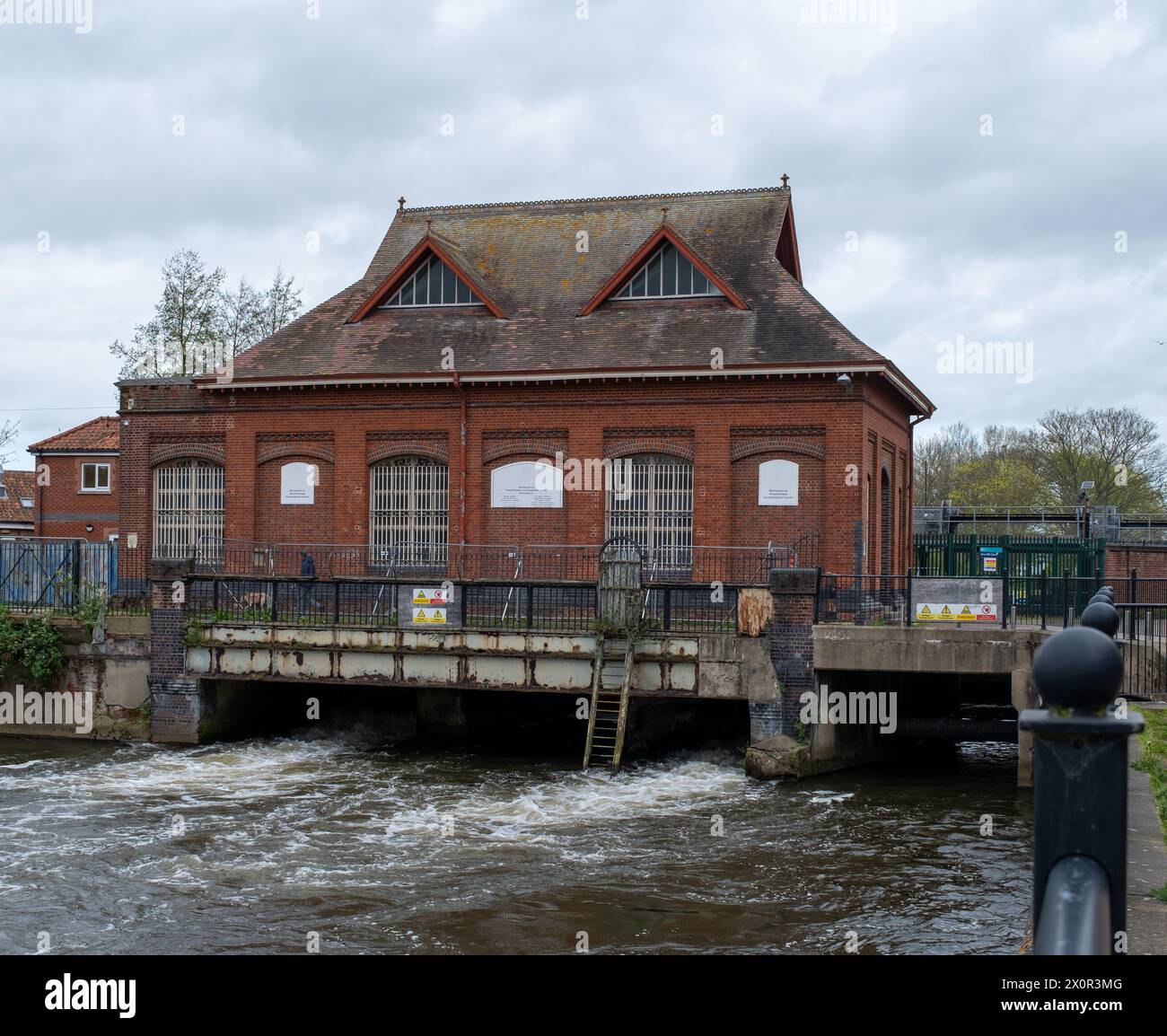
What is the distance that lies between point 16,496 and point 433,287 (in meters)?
33.1

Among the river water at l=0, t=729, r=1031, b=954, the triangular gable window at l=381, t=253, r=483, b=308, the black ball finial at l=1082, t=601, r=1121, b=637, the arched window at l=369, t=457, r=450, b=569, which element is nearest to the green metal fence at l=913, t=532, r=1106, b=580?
the river water at l=0, t=729, r=1031, b=954

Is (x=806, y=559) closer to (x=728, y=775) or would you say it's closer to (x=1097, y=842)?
(x=728, y=775)

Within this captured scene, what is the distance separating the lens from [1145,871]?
25.9 ft

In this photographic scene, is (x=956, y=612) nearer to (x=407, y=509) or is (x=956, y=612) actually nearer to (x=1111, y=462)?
(x=407, y=509)

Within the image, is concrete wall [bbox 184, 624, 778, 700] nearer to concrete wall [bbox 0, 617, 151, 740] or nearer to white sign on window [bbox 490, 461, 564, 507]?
concrete wall [bbox 0, 617, 151, 740]

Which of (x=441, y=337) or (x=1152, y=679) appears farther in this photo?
(x=441, y=337)

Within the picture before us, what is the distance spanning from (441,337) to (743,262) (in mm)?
7363

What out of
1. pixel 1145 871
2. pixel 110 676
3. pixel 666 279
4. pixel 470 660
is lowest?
pixel 110 676

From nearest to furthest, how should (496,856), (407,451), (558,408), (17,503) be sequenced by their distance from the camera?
(496,856) → (558,408) → (407,451) → (17,503)

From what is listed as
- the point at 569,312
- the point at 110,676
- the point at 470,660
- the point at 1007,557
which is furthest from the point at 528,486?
the point at 1007,557

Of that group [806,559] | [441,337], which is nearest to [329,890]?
[806,559]

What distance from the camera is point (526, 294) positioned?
30016 mm

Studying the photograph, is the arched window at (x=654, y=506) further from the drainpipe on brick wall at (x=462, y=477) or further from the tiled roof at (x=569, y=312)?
the drainpipe on brick wall at (x=462, y=477)

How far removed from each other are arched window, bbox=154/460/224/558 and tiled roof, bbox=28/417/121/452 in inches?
726
